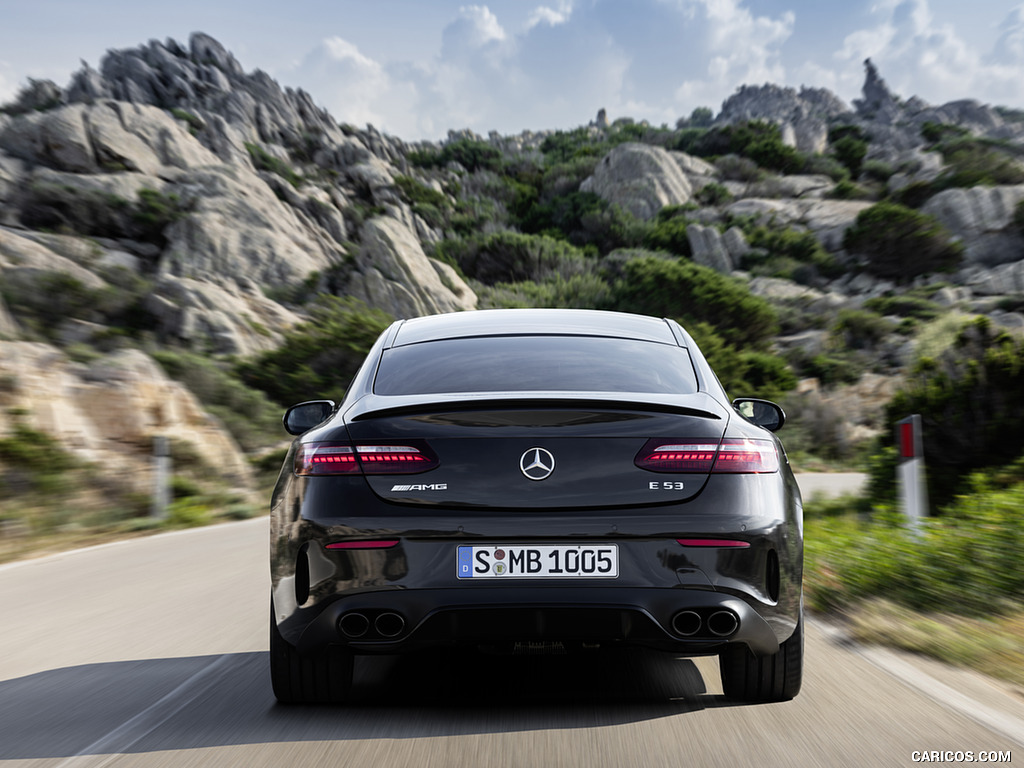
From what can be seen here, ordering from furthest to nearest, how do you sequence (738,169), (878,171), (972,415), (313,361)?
(738,169) < (878,171) < (313,361) < (972,415)

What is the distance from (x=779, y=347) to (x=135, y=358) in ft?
118

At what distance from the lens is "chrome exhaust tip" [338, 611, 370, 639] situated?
3.38 m

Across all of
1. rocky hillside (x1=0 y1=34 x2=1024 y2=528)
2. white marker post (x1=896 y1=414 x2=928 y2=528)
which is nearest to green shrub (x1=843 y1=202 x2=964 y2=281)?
rocky hillside (x1=0 y1=34 x2=1024 y2=528)

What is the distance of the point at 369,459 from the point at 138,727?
1306mm

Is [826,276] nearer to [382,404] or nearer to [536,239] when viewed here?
[536,239]

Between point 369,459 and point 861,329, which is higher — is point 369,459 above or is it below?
below

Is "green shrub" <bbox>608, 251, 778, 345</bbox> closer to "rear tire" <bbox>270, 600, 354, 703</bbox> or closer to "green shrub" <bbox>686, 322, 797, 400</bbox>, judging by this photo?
"green shrub" <bbox>686, 322, 797, 400</bbox>

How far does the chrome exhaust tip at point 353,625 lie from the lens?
338 centimetres

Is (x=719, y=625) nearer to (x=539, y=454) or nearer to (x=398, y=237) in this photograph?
(x=539, y=454)

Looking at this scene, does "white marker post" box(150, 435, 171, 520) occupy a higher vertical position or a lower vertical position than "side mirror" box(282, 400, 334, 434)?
lower

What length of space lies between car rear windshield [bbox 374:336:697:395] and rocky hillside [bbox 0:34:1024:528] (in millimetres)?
10020

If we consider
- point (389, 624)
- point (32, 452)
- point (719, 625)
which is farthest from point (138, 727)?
point (32, 452)

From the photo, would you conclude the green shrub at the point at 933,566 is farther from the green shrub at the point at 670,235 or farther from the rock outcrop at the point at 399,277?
the green shrub at the point at 670,235

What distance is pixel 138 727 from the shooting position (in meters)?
3.62
